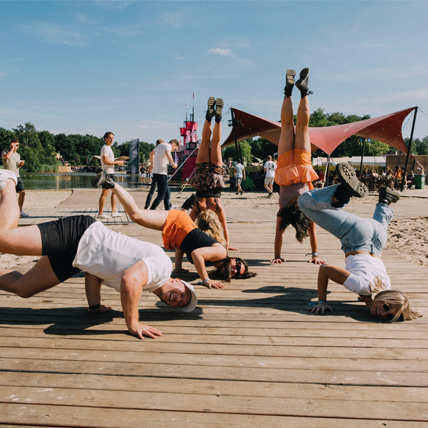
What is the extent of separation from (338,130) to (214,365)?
53.5ft

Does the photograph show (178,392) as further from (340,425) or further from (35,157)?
(35,157)

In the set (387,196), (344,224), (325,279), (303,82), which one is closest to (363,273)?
(325,279)

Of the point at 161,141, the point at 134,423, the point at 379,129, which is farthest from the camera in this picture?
the point at 379,129

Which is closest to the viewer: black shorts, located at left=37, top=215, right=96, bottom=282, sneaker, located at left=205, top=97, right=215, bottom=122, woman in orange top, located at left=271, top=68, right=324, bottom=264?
black shorts, located at left=37, top=215, right=96, bottom=282

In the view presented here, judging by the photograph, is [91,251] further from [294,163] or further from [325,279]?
[294,163]

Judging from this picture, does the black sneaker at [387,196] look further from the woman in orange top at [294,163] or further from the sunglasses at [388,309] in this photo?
the sunglasses at [388,309]

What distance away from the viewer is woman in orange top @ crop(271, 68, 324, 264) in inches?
181

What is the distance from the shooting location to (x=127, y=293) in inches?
96.0

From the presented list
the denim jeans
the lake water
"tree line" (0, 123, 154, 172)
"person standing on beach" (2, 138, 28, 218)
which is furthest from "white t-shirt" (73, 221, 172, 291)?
"tree line" (0, 123, 154, 172)

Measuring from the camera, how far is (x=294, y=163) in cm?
471

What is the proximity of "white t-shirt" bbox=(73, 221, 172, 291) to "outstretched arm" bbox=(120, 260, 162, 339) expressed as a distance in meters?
0.06

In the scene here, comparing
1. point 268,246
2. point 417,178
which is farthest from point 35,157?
point 268,246

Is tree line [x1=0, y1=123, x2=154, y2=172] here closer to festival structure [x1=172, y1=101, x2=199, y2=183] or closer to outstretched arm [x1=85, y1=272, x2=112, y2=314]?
festival structure [x1=172, y1=101, x2=199, y2=183]

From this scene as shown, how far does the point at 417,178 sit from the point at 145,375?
2630 cm
